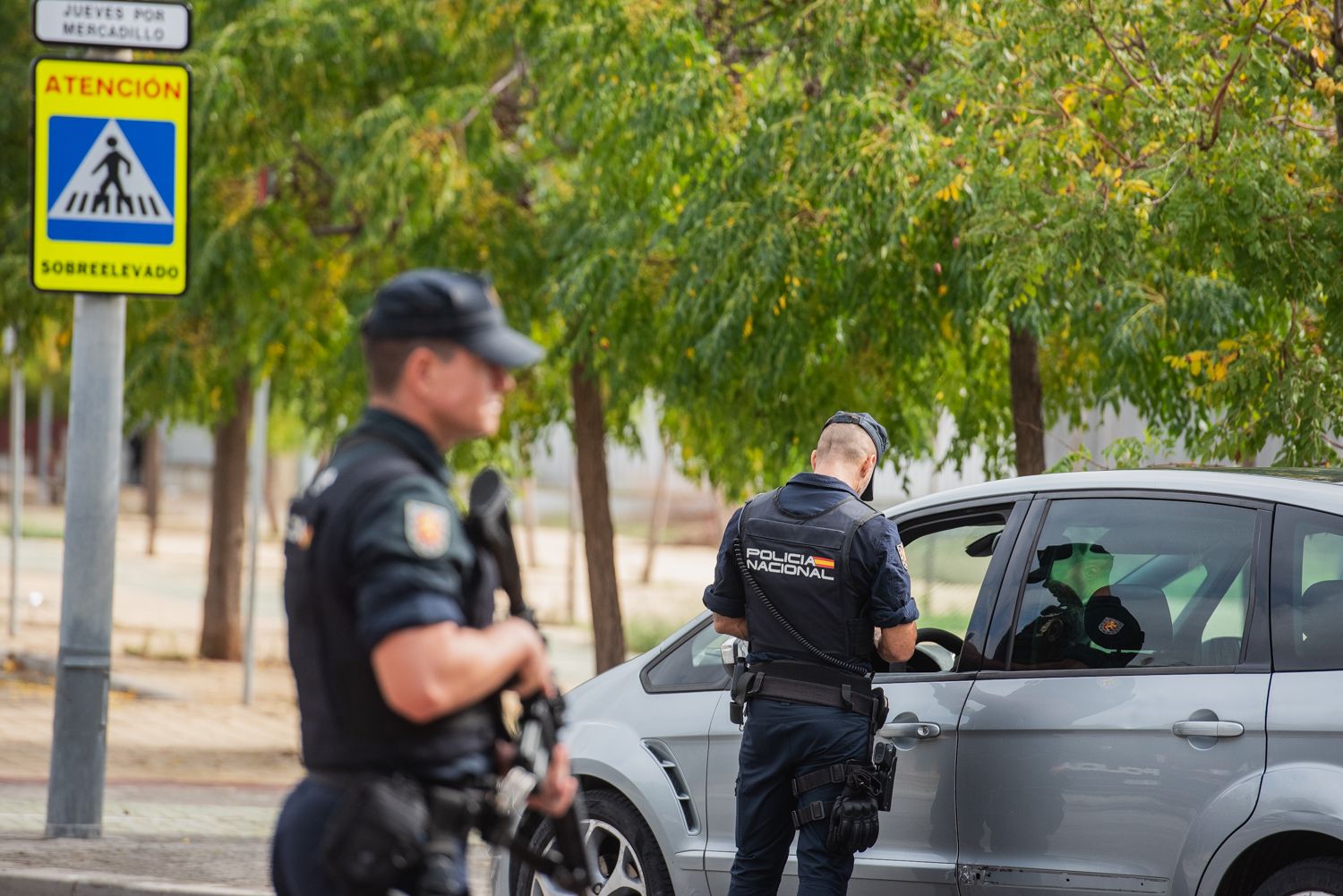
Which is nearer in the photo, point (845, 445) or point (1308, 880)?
point (1308, 880)

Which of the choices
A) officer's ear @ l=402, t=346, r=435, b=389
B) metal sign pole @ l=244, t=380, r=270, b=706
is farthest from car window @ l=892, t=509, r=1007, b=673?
metal sign pole @ l=244, t=380, r=270, b=706

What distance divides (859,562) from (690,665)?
1107mm

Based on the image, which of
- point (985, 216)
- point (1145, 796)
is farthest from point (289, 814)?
point (985, 216)

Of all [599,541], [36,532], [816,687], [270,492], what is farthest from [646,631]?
[270,492]

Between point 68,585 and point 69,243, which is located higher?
point 69,243

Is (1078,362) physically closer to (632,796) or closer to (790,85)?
(790,85)

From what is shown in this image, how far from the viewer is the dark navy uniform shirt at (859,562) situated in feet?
16.9

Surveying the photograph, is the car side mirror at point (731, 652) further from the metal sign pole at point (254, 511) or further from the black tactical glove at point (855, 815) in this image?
the metal sign pole at point (254, 511)

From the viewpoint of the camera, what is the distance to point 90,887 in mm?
7324

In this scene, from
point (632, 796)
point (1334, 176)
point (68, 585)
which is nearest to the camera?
point (632, 796)

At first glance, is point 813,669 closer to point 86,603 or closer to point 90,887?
point 90,887

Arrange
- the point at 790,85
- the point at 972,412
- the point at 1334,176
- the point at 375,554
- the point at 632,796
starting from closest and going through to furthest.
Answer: the point at 375,554 < the point at 632,796 < the point at 1334,176 < the point at 790,85 < the point at 972,412

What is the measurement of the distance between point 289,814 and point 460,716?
1.18ft

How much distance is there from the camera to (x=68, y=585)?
8656mm
